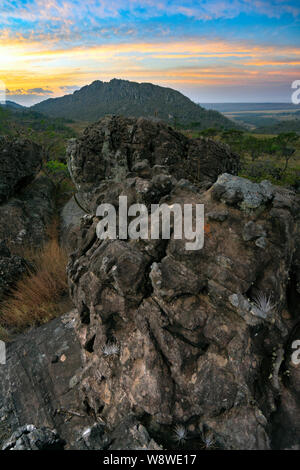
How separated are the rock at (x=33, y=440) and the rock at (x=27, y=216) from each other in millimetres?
5645

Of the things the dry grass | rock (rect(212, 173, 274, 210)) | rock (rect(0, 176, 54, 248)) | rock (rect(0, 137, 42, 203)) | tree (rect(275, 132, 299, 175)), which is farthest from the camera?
tree (rect(275, 132, 299, 175))

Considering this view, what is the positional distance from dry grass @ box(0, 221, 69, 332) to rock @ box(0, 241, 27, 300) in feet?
0.42

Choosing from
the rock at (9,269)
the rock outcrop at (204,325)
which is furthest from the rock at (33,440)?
the rock at (9,269)

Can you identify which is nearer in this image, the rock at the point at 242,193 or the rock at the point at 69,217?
the rock at the point at 242,193

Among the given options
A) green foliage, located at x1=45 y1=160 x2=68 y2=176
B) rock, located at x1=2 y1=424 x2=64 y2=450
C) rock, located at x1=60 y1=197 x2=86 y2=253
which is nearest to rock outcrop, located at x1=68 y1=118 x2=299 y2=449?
rock, located at x1=2 y1=424 x2=64 y2=450

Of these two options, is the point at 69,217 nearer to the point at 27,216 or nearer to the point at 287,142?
the point at 27,216

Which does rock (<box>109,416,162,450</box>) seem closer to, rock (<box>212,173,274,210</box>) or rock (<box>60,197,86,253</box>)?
rock (<box>212,173,274,210</box>)

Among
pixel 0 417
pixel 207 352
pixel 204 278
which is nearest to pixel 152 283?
pixel 204 278

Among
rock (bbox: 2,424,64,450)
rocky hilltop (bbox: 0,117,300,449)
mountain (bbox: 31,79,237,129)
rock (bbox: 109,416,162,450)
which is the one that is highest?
mountain (bbox: 31,79,237,129)

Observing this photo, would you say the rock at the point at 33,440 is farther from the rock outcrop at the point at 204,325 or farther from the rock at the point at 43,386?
the rock outcrop at the point at 204,325

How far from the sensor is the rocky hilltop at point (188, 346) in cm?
253

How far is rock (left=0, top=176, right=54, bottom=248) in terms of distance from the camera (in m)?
7.90

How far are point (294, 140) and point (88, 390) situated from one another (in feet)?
126
